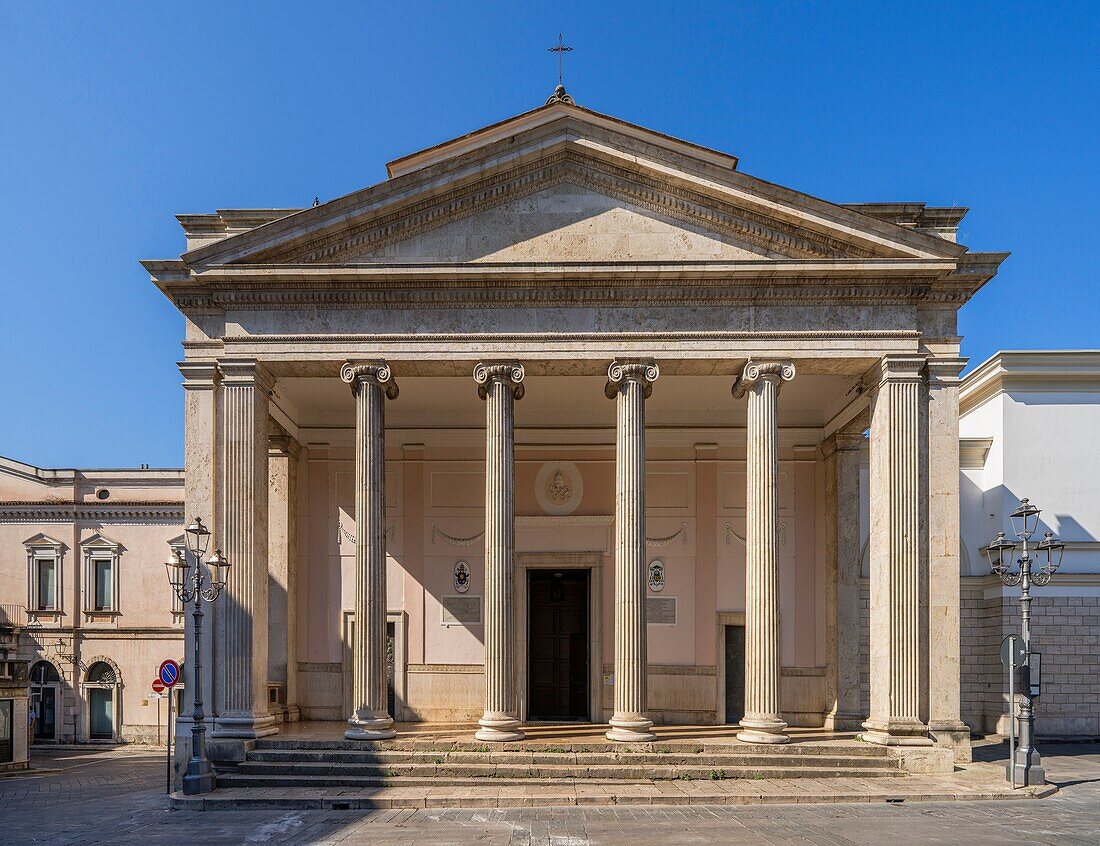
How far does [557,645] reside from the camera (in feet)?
69.8

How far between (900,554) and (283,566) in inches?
494

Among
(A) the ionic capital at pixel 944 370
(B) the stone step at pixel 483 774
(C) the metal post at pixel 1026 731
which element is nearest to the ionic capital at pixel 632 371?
(A) the ionic capital at pixel 944 370

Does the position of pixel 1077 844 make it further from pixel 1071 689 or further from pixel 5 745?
pixel 5 745

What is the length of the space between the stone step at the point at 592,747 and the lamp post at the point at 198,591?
120 cm

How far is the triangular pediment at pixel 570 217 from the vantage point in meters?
16.6

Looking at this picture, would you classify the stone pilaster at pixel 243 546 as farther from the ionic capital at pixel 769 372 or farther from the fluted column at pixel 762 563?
the ionic capital at pixel 769 372

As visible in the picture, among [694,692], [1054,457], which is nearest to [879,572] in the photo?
[694,692]

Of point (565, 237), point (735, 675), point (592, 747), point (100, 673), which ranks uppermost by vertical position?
point (565, 237)

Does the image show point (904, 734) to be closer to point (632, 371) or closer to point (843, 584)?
point (843, 584)

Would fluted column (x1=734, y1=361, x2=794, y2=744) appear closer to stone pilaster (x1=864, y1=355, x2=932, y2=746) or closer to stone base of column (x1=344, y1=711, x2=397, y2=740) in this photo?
stone pilaster (x1=864, y1=355, x2=932, y2=746)

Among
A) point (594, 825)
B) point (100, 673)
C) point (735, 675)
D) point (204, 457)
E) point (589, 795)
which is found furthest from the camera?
point (100, 673)

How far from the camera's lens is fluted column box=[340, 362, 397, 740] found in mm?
16406

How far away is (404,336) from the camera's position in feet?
55.8

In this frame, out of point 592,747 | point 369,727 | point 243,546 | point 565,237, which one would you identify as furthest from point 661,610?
point 243,546
